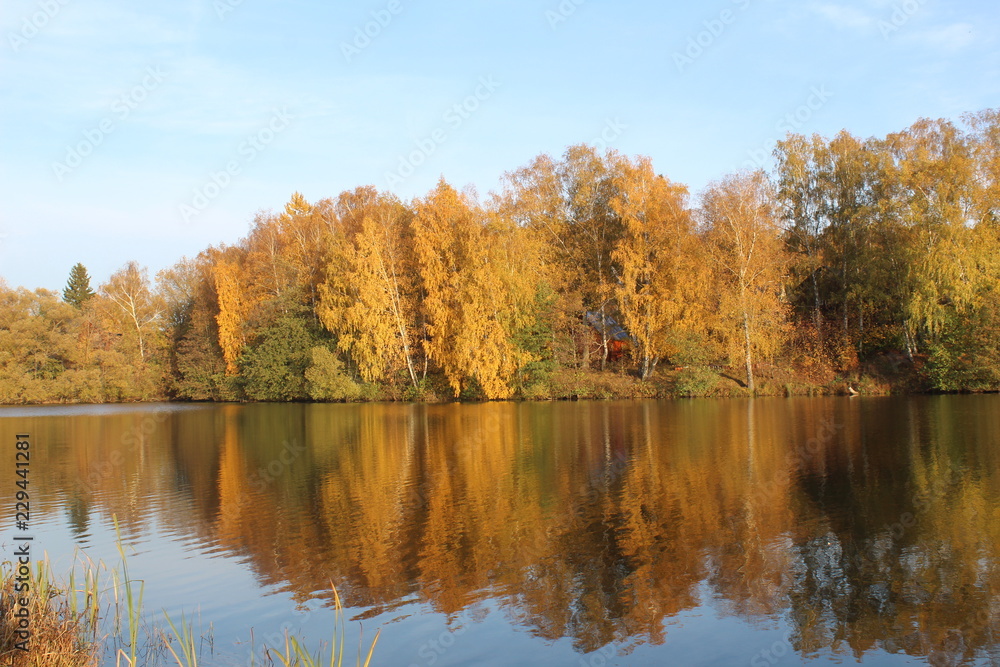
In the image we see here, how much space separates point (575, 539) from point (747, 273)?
114ft

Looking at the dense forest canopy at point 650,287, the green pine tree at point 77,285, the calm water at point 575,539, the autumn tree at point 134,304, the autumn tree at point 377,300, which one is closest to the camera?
the calm water at point 575,539

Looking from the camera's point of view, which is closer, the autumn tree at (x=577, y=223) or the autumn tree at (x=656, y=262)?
the autumn tree at (x=656, y=262)

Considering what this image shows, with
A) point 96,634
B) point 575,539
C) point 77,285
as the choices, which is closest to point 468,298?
point 575,539

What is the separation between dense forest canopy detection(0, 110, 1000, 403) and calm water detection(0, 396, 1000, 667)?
17.0 meters

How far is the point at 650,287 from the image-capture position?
4666 cm

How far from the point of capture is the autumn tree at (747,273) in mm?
44125

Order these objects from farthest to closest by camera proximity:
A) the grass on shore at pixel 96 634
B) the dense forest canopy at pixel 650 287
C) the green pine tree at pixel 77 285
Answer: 1. the green pine tree at pixel 77 285
2. the dense forest canopy at pixel 650 287
3. the grass on shore at pixel 96 634

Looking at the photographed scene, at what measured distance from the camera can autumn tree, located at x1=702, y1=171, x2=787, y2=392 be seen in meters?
44.1

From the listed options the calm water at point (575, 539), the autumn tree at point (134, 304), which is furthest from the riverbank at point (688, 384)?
the autumn tree at point (134, 304)

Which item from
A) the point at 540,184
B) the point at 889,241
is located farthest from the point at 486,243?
the point at 889,241

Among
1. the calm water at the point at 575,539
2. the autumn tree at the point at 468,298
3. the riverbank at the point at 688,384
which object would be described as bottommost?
the calm water at the point at 575,539

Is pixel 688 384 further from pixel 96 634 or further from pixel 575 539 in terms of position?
pixel 96 634

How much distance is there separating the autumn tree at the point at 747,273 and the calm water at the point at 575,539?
657 inches

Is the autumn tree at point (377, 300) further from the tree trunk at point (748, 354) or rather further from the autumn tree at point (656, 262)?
the tree trunk at point (748, 354)
